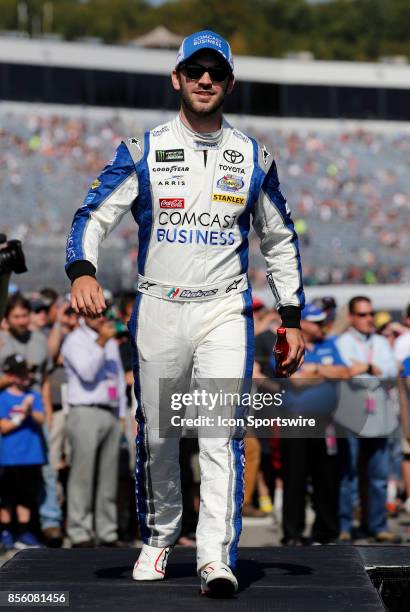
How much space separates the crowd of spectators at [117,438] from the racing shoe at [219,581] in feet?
12.0

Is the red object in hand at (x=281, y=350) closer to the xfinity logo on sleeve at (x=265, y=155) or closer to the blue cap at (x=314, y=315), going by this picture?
the xfinity logo on sleeve at (x=265, y=155)

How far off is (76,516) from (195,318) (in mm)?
4504

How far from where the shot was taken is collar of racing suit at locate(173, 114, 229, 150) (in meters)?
5.09

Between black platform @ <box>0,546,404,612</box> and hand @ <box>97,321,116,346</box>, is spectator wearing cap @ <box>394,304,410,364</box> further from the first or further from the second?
black platform @ <box>0,546,404,612</box>

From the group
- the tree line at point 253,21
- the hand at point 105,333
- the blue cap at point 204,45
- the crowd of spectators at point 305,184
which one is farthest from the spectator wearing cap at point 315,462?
the tree line at point 253,21

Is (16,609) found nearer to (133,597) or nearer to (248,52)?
(133,597)

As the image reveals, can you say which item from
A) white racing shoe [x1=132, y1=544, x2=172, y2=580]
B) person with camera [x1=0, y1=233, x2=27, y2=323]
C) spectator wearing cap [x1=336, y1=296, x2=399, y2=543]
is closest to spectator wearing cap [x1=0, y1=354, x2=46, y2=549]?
spectator wearing cap [x1=336, y1=296, x2=399, y2=543]

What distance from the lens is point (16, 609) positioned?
4.55 metres

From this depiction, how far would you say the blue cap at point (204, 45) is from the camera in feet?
16.4

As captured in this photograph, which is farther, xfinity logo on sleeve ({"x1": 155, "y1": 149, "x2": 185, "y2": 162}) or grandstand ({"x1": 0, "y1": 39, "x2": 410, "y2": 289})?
grandstand ({"x1": 0, "y1": 39, "x2": 410, "y2": 289})

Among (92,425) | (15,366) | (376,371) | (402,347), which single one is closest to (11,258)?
(15,366)

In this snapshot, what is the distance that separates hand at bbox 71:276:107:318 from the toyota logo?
2.59 feet

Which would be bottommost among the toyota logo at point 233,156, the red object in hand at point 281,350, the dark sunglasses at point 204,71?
the red object in hand at point 281,350

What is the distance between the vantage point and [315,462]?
948cm
